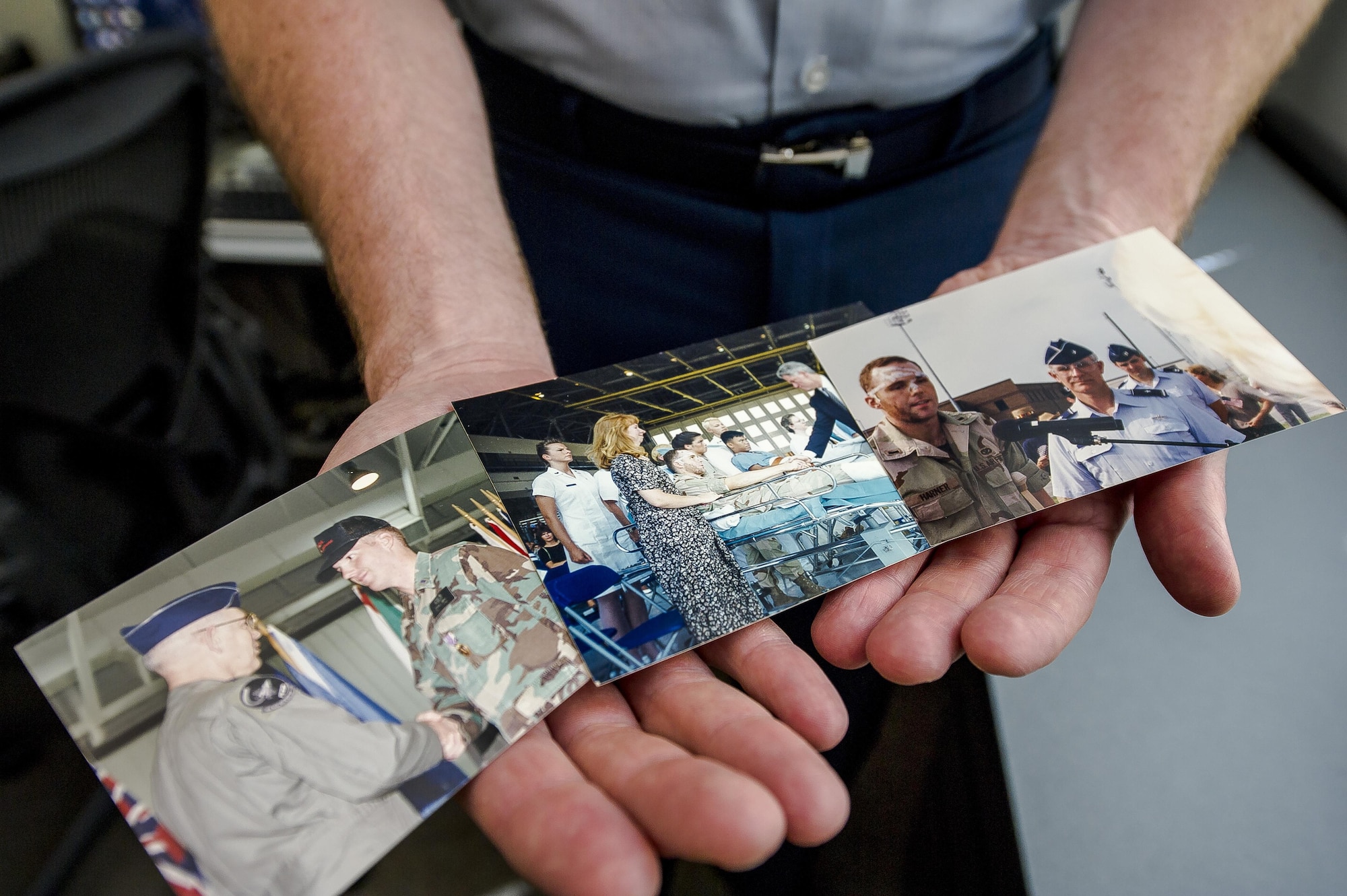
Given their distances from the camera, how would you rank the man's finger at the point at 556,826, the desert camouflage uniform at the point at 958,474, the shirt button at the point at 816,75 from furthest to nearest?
the shirt button at the point at 816,75 → the desert camouflage uniform at the point at 958,474 → the man's finger at the point at 556,826

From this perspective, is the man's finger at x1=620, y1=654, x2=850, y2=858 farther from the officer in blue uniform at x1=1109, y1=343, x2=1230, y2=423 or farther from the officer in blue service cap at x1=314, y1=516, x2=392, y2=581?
the officer in blue uniform at x1=1109, y1=343, x2=1230, y2=423

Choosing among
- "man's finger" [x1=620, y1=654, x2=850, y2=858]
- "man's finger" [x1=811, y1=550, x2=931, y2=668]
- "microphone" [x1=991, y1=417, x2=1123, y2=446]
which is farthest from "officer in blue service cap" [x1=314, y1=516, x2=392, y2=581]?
"microphone" [x1=991, y1=417, x2=1123, y2=446]

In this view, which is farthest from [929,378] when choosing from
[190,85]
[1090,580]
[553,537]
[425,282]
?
[190,85]

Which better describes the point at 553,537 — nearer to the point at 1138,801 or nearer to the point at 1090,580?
the point at 1090,580

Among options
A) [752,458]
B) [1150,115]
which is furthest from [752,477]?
[1150,115]

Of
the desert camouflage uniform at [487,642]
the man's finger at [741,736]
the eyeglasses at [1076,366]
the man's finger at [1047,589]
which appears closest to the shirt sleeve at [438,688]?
the desert camouflage uniform at [487,642]

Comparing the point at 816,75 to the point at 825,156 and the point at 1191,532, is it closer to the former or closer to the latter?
the point at 825,156

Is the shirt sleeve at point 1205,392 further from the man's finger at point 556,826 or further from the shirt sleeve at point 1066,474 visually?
the man's finger at point 556,826
